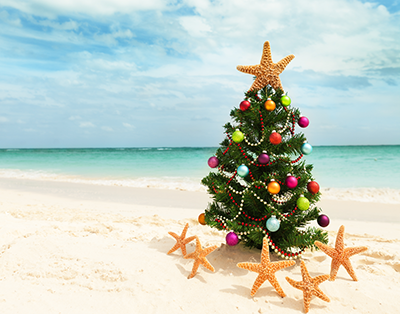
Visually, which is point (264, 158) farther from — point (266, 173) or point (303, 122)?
point (303, 122)

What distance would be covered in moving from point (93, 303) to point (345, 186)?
12.1m

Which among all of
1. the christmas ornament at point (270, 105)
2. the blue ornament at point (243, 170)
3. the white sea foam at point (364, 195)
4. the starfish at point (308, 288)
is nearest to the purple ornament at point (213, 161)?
the blue ornament at point (243, 170)

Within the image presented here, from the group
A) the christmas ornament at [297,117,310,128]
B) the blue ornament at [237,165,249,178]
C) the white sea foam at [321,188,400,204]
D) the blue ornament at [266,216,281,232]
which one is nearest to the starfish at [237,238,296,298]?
the blue ornament at [266,216,281,232]

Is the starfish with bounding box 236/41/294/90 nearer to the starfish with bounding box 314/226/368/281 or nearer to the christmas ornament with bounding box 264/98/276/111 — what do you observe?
the christmas ornament with bounding box 264/98/276/111

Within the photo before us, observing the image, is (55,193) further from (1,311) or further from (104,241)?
(1,311)

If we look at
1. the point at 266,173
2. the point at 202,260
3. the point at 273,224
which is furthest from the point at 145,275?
the point at 266,173

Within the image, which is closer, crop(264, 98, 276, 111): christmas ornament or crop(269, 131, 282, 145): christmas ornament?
crop(269, 131, 282, 145): christmas ornament

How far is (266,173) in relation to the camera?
347cm

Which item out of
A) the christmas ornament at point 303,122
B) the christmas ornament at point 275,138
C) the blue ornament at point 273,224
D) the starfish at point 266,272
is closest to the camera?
A: the starfish at point 266,272

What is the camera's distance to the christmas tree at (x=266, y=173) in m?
3.33

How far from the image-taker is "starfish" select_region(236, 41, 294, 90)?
141 inches

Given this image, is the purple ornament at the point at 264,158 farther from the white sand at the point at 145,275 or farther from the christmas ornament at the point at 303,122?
the white sand at the point at 145,275

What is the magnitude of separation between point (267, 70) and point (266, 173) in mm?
1300

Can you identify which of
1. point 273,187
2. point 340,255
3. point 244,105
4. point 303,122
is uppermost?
point 244,105
